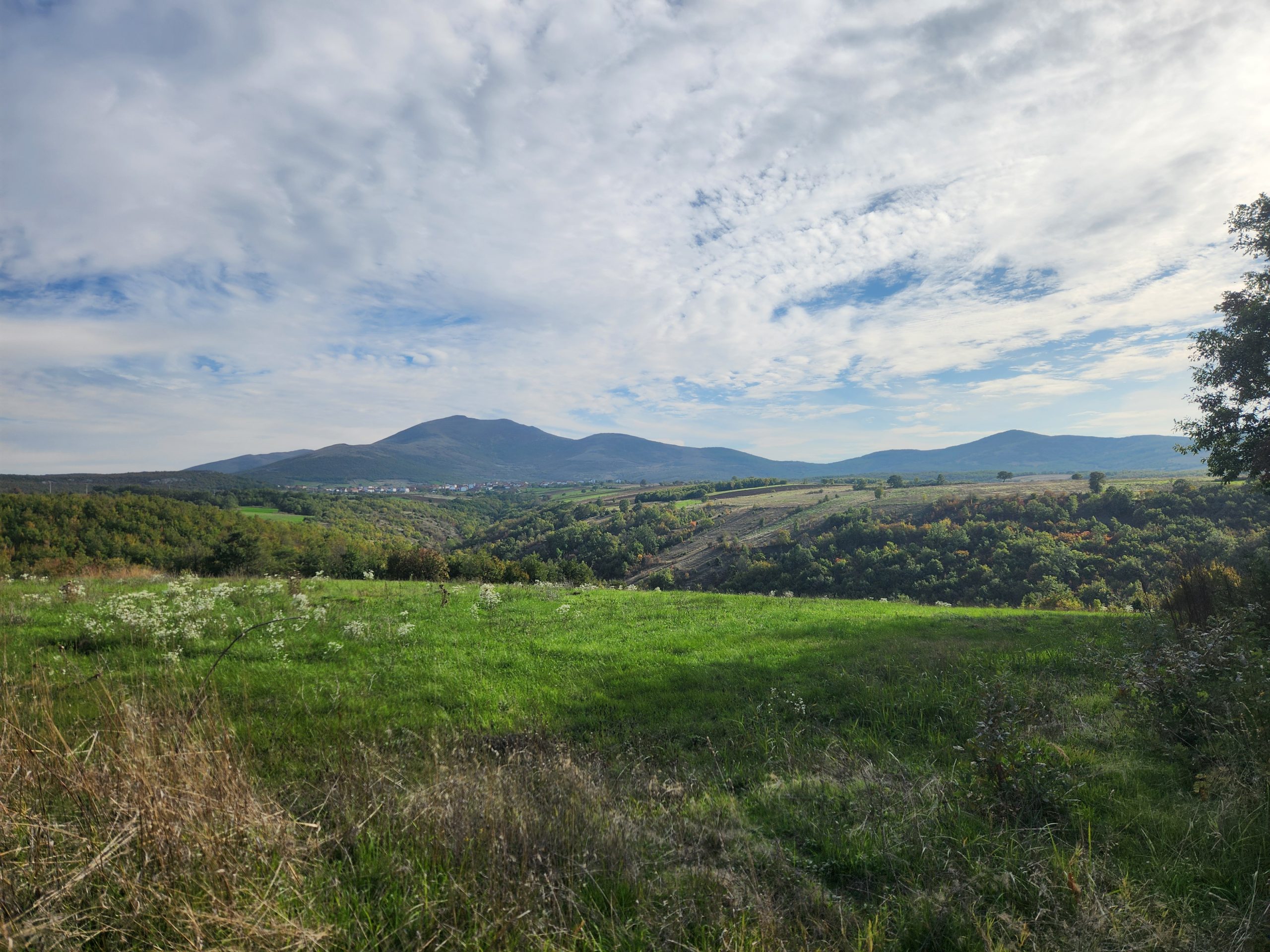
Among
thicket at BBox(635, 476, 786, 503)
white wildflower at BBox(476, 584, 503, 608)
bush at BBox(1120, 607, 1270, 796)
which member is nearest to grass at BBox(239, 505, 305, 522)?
thicket at BBox(635, 476, 786, 503)

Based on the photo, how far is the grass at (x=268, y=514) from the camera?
98.1 metres

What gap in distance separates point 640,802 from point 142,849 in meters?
3.51

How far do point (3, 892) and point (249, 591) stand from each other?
13.6m

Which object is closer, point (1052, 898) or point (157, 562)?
point (1052, 898)

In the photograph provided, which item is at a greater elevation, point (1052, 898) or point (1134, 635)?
point (1052, 898)

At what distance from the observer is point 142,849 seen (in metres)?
3.00

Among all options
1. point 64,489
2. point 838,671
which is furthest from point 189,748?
point 64,489

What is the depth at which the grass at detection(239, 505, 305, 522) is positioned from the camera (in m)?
98.1

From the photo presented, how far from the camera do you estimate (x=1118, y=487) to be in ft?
231

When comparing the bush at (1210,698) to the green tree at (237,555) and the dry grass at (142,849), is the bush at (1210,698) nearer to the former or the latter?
the dry grass at (142,849)

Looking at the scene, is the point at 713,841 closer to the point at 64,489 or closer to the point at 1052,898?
the point at 1052,898

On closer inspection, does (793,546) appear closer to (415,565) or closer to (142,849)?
(415,565)

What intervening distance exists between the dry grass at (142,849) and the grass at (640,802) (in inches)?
1.3

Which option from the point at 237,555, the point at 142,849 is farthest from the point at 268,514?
the point at 142,849
